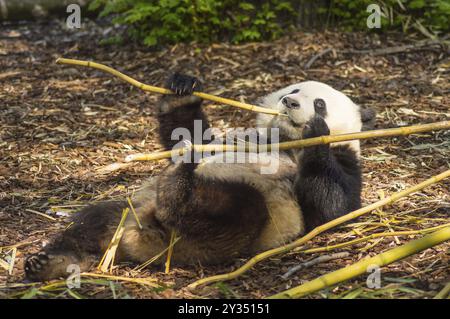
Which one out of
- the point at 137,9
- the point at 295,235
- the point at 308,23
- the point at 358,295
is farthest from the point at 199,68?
the point at 358,295

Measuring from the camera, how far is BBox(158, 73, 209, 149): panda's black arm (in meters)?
4.55

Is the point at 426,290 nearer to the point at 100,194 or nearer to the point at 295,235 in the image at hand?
the point at 295,235

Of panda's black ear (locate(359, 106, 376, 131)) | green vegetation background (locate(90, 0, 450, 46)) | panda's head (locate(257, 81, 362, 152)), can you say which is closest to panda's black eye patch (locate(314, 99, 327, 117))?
panda's head (locate(257, 81, 362, 152))

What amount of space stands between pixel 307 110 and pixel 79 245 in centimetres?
169

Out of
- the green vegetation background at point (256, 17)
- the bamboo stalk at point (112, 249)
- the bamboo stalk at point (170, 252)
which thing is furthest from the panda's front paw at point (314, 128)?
the green vegetation background at point (256, 17)

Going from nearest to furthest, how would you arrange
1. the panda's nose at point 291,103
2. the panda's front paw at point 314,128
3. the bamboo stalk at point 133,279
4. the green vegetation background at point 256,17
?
Result: the bamboo stalk at point 133,279 < the panda's front paw at point 314,128 < the panda's nose at point 291,103 < the green vegetation background at point 256,17

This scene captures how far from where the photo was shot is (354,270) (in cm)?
324

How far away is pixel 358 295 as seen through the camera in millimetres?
3312

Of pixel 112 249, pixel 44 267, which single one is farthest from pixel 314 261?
pixel 44 267

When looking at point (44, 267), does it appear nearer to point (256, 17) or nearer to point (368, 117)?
point (368, 117)

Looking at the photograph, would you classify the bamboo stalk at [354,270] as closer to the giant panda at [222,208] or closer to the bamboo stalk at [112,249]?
the giant panda at [222,208]

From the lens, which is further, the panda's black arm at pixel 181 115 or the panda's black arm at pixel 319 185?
the panda's black arm at pixel 181 115

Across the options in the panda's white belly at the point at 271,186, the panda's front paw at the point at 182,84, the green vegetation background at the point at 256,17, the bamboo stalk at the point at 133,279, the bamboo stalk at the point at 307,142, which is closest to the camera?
the bamboo stalk at the point at 307,142

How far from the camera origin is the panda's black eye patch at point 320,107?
4578 millimetres
